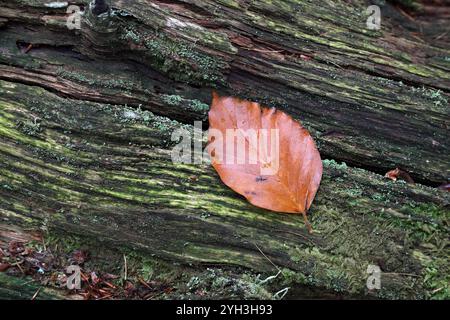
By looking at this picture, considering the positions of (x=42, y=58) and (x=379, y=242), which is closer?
(x=379, y=242)

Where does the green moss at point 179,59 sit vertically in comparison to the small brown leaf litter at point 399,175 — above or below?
above

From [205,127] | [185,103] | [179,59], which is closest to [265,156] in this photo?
[205,127]

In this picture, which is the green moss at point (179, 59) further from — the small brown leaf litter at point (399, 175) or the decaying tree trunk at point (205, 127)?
the small brown leaf litter at point (399, 175)

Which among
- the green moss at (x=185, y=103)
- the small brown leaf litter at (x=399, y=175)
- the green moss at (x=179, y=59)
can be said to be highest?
the green moss at (x=179, y=59)

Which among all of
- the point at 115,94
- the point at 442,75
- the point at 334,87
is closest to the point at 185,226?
the point at 115,94

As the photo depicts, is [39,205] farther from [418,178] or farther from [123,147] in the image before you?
[418,178]

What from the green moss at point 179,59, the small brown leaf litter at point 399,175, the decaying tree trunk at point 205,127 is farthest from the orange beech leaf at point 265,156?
the small brown leaf litter at point 399,175

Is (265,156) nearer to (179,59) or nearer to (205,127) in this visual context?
(205,127)

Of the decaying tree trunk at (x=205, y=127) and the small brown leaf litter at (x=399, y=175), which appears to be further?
the small brown leaf litter at (x=399, y=175)
